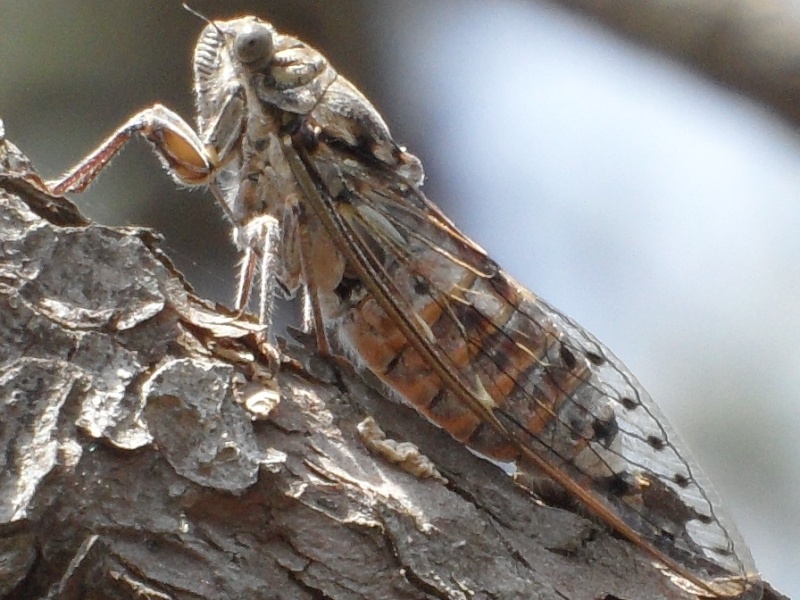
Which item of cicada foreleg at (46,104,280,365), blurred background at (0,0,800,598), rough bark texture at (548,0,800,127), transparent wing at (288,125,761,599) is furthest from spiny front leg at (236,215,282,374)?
rough bark texture at (548,0,800,127)

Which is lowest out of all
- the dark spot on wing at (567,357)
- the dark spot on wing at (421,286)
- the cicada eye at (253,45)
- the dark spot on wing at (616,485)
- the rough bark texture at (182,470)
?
the rough bark texture at (182,470)

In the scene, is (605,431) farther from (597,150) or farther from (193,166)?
(597,150)

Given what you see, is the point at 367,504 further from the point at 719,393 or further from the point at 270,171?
the point at 719,393

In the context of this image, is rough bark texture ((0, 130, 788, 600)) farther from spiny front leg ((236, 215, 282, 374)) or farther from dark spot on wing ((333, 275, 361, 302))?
dark spot on wing ((333, 275, 361, 302))

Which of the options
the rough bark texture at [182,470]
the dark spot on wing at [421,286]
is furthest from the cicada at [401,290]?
the rough bark texture at [182,470]

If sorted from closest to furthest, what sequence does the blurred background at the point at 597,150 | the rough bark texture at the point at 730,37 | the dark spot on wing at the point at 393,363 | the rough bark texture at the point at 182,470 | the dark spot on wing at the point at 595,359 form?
the rough bark texture at the point at 182,470 < the dark spot on wing at the point at 393,363 < the dark spot on wing at the point at 595,359 < the rough bark texture at the point at 730,37 < the blurred background at the point at 597,150

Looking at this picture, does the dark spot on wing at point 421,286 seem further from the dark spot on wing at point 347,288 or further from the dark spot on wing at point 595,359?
the dark spot on wing at point 595,359

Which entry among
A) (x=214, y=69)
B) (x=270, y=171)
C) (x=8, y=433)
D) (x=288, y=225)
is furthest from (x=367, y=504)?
(x=214, y=69)
